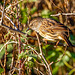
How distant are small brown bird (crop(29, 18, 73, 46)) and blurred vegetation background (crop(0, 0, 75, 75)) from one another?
0.21 m

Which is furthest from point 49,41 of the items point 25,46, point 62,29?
point 25,46

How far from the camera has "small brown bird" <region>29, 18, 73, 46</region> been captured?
3.29 m

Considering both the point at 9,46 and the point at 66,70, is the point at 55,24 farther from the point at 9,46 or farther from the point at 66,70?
the point at 66,70

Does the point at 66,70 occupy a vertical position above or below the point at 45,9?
below

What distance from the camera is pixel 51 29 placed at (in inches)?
141

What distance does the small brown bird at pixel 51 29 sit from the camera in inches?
129

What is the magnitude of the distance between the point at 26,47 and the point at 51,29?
105 centimetres

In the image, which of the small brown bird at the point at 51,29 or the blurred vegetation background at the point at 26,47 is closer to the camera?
the blurred vegetation background at the point at 26,47

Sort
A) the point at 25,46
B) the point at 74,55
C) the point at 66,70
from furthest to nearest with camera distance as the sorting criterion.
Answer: the point at 66,70, the point at 74,55, the point at 25,46

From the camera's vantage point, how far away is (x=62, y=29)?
10.8ft

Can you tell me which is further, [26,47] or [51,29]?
[51,29]

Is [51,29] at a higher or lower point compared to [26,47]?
higher

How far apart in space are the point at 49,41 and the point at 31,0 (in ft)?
6.75

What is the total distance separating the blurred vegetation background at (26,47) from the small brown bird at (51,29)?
0.21 metres
